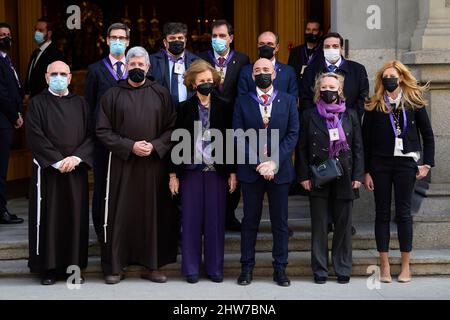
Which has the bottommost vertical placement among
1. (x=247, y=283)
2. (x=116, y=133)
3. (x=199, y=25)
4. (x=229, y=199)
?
(x=247, y=283)

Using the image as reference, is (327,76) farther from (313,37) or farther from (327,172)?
(313,37)

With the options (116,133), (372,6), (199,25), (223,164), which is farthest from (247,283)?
(199,25)

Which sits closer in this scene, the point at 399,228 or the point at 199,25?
the point at 399,228

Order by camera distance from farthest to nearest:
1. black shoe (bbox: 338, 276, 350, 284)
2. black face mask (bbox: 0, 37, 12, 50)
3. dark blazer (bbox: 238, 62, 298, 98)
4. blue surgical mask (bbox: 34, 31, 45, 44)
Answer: blue surgical mask (bbox: 34, 31, 45, 44)
black face mask (bbox: 0, 37, 12, 50)
dark blazer (bbox: 238, 62, 298, 98)
black shoe (bbox: 338, 276, 350, 284)

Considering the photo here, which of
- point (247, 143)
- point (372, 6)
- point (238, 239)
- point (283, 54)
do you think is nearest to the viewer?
point (247, 143)

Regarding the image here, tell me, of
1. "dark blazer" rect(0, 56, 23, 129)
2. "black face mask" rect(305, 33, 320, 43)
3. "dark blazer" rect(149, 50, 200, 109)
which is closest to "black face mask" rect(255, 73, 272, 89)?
"dark blazer" rect(149, 50, 200, 109)

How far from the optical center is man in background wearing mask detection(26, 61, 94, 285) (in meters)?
9.70

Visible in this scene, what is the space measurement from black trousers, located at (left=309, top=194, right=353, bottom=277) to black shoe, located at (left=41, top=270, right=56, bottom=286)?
234 cm

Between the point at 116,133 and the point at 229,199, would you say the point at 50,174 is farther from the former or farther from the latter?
the point at 229,199

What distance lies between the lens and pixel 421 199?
35.4 feet

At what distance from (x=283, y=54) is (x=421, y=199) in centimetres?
391

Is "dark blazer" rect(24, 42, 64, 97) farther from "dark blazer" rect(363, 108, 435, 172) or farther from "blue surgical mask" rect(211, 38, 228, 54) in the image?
"dark blazer" rect(363, 108, 435, 172)

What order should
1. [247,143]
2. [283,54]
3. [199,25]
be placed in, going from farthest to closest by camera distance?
[199,25] < [283,54] < [247,143]

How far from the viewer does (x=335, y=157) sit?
9719 millimetres
